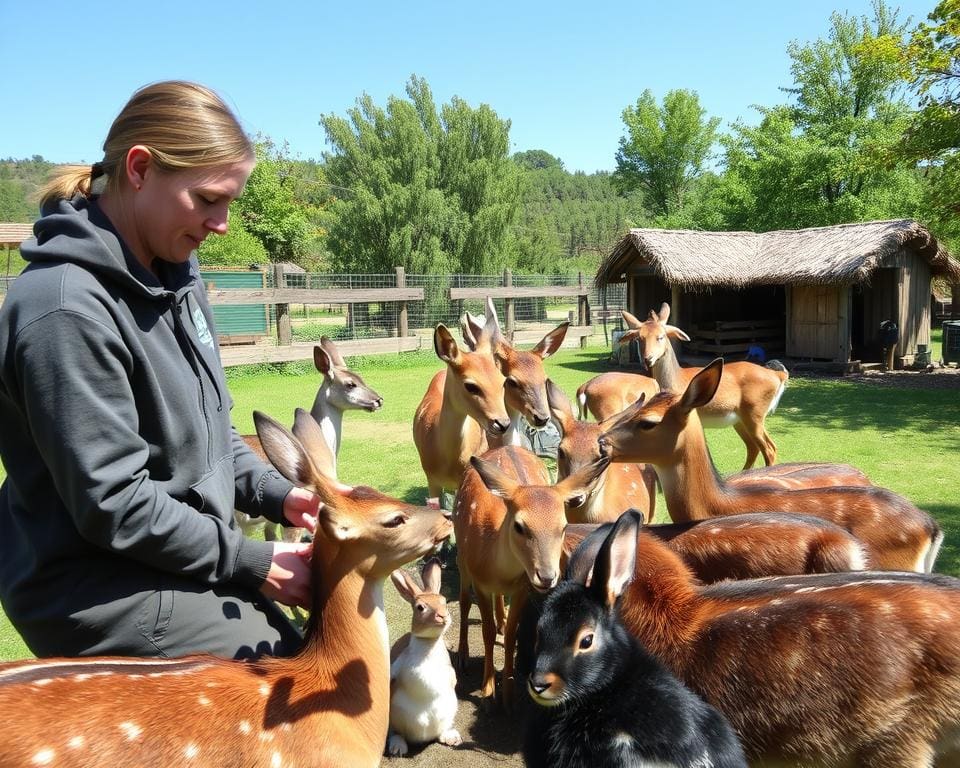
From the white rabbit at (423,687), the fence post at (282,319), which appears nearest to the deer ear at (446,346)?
the white rabbit at (423,687)

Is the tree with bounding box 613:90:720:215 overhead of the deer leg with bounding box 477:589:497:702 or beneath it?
overhead

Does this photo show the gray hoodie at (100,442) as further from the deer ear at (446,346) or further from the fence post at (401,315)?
the fence post at (401,315)

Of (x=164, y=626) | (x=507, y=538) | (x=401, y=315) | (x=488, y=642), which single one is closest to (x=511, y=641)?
(x=488, y=642)

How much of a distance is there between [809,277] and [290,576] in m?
18.2

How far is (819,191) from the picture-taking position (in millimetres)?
31375

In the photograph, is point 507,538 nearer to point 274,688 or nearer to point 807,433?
point 274,688

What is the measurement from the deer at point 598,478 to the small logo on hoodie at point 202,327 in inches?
94.8

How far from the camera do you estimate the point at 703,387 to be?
436 cm

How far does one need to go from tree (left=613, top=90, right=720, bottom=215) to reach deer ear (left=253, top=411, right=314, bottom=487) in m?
50.0

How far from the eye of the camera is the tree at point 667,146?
4803 cm

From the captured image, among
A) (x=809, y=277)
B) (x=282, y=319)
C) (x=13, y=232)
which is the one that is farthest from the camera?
(x=13, y=232)

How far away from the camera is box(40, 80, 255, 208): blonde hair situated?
2.02m

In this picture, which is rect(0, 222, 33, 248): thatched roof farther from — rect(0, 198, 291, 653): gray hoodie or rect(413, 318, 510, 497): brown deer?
rect(0, 198, 291, 653): gray hoodie

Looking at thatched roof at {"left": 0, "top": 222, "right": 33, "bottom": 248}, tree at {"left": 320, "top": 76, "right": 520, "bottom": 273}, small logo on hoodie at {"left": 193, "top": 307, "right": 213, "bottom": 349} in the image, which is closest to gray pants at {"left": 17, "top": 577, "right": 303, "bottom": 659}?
small logo on hoodie at {"left": 193, "top": 307, "right": 213, "bottom": 349}
